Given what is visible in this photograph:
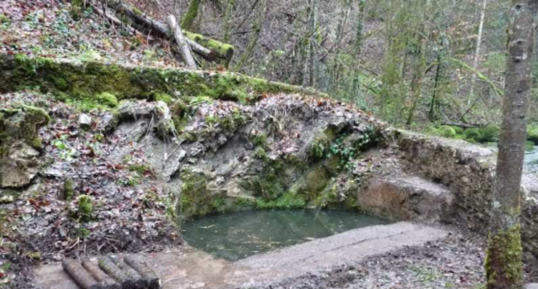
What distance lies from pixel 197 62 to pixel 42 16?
12.2 ft

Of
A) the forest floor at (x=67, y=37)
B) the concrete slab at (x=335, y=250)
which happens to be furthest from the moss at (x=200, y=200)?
the forest floor at (x=67, y=37)

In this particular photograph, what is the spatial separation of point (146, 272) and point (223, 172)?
3.98 meters

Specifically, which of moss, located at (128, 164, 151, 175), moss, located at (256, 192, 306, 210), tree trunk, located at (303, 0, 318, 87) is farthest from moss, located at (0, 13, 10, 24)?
tree trunk, located at (303, 0, 318, 87)

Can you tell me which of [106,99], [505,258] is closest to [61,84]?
[106,99]

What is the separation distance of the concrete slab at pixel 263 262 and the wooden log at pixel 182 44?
6249 mm

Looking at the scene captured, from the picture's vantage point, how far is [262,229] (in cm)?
761

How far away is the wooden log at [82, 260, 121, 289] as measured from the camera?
4.25 m

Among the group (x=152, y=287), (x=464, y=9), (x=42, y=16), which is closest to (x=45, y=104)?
(x=42, y=16)

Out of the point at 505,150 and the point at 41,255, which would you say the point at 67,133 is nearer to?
the point at 41,255

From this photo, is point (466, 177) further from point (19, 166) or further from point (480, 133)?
point (480, 133)

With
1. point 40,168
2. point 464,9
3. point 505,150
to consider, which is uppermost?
point 464,9

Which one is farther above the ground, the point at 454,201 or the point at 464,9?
the point at 464,9

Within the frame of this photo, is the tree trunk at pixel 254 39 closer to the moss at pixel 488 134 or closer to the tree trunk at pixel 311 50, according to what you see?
the tree trunk at pixel 311 50

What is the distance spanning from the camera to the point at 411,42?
14117 millimetres
